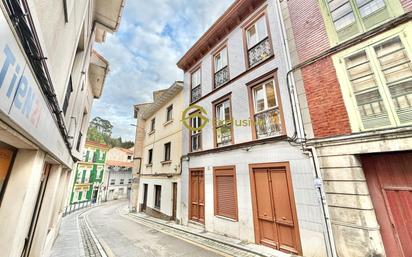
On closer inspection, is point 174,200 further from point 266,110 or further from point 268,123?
point 266,110

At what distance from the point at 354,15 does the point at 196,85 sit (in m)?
7.89

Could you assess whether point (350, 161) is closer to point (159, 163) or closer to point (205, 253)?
point (205, 253)

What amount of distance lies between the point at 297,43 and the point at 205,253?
313 inches

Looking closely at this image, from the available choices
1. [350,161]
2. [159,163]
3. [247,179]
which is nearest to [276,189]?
[247,179]

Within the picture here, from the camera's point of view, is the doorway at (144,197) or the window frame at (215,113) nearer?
the window frame at (215,113)

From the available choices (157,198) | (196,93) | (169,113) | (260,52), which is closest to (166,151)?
(169,113)

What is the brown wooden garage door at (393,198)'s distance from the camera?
3.96m

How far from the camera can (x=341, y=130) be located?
488cm

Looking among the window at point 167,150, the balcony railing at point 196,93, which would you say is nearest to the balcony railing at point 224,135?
the balcony railing at point 196,93

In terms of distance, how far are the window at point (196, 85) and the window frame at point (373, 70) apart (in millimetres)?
7026

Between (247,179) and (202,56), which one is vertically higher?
A: (202,56)

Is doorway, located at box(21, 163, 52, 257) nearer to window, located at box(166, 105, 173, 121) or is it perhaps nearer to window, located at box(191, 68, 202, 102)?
window, located at box(191, 68, 202, 102)

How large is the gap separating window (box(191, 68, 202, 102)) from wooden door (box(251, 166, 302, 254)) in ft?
19.8

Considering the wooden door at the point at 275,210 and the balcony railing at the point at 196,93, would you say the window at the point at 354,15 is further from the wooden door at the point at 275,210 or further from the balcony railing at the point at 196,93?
the balcony railing at the point at 196,93
